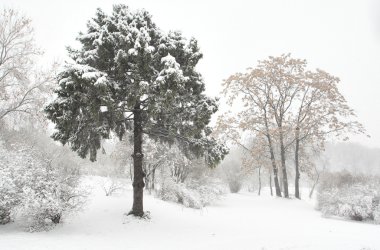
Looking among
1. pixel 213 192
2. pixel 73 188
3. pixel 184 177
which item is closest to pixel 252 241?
pixel 73 188

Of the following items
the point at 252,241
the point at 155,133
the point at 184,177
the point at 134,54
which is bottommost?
the point at 252,241

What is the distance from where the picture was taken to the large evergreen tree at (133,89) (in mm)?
10016

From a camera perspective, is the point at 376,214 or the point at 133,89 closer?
the point at 133,89

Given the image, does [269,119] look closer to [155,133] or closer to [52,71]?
[155,133]

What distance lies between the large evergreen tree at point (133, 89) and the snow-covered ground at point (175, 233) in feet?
5.10

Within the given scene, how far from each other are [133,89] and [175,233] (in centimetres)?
553

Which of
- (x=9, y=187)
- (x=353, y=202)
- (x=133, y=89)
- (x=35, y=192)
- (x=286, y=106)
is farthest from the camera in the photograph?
(x=286, y=106)

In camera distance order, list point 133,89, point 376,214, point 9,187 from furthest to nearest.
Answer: point 376,214, point 133,89, point 9,187

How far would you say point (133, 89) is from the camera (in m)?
10.4

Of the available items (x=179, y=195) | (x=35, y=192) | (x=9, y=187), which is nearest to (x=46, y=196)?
(x=35, y=192)

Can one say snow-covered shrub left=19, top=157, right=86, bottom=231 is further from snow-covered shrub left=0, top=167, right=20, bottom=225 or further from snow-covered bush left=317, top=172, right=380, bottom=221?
snow-covered bush left=317, top=172, right=380, bottom=221

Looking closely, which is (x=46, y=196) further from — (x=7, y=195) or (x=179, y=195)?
(x=179, y=195)

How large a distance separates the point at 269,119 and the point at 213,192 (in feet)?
25.0

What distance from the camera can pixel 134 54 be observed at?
998cm
